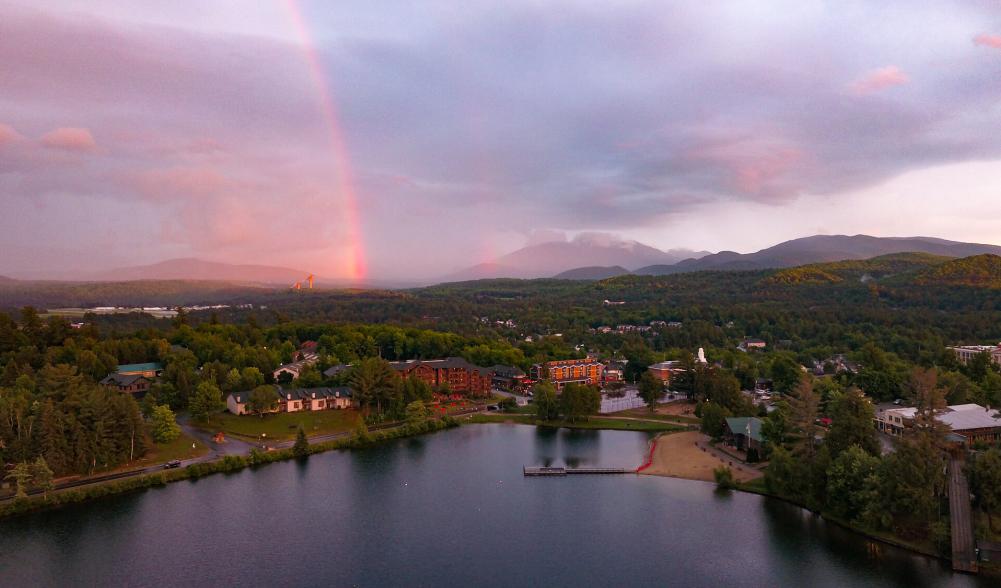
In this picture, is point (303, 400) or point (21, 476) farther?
point (303, 400)

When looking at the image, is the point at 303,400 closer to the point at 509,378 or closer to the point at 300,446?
the point at 300,446

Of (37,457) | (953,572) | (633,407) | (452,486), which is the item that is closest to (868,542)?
(953,572)

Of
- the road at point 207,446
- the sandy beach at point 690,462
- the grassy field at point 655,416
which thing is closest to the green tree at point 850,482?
the sandy beach at point 690,462

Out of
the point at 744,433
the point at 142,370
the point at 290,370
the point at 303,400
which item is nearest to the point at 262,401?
the point at 303,400

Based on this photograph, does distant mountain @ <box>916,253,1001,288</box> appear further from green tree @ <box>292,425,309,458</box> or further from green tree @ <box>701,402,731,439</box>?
green tree @ <box>292,425,309,458</box>

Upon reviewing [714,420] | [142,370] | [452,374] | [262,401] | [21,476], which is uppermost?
[142,370]

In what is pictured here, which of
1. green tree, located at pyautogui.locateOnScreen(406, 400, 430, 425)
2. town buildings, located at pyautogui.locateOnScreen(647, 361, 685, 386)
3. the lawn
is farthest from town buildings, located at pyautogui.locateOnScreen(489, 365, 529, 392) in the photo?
the lawn

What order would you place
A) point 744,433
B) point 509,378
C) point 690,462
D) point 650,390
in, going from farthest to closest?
point 509,378 → point 650,390 → point 744,433 → point 690,462
